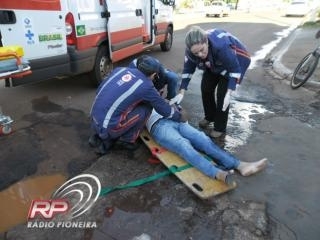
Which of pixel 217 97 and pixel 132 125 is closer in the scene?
pixel 132 125

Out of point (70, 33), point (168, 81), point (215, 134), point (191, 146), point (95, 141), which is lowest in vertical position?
point (215, 134)

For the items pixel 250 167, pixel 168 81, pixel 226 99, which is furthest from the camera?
pixel 168 81

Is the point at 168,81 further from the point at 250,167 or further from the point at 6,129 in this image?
the point at 6,129

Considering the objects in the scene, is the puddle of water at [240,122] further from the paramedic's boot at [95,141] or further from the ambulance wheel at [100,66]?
the ambulance wheel at [100,66]

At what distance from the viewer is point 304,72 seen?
260 inches

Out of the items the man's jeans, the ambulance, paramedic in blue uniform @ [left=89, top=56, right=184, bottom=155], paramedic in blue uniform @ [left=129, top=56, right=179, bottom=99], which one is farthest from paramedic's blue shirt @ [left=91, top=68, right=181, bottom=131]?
the ambulance

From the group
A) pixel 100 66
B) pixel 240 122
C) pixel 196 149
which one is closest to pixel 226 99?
pixel 196 149

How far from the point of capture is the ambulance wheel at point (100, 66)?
235 inches

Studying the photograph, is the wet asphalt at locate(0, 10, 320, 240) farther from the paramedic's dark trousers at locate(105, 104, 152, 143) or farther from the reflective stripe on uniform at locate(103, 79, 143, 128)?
the reflective stripe on uniform at locate(103, 79, 143, 128)

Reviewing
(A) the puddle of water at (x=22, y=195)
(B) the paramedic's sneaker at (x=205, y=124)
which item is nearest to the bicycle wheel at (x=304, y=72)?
(B) the paramedic's sneaker at (x=205, y=124)

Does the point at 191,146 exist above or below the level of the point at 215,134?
above

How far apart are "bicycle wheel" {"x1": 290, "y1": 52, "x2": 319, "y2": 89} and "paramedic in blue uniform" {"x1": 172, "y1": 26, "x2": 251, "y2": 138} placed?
8.89 feet

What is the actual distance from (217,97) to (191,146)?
0.94m

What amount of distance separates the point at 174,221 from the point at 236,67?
189cm
